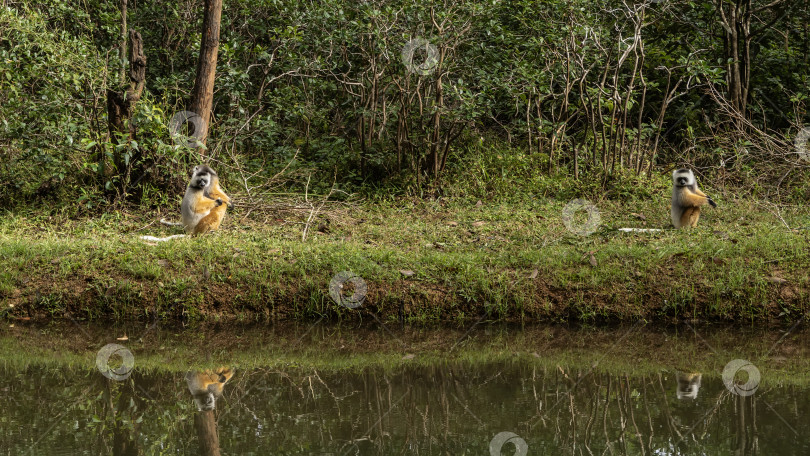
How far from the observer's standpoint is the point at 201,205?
777cm

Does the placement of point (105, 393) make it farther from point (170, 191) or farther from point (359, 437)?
point (170, 191)

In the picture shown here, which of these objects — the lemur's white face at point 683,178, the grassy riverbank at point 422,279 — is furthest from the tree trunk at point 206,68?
the lemur's white face at point 683,178

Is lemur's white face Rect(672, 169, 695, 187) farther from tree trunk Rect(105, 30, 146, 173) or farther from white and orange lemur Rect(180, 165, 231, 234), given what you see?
tree trunk Rect(105, 30, 146, 173)

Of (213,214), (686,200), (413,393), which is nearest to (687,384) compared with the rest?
(413,393)

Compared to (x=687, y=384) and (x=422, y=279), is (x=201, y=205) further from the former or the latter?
(x=687, y=384)

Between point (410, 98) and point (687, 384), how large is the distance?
6014 mm

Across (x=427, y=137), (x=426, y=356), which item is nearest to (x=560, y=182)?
(x=427, y=137)

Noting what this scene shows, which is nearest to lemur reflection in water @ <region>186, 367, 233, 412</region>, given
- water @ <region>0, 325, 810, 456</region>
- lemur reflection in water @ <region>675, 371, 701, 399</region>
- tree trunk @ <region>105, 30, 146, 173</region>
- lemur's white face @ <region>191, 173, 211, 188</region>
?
water @ <region>0, 325, 810, 456</region>

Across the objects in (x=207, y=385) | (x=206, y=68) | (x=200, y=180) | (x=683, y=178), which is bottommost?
(x=207, y=385)

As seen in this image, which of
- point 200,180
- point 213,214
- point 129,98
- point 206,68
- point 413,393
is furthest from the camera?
point 206,68

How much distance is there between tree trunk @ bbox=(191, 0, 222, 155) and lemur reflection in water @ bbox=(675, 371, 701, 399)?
619 cm

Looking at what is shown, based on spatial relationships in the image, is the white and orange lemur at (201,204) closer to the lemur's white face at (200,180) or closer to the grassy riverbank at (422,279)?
the lemur's white face at (200,180)

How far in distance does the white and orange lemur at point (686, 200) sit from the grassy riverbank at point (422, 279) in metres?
0.42

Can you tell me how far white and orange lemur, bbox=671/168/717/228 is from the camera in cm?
783
